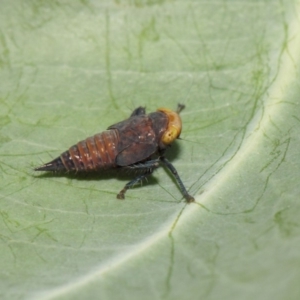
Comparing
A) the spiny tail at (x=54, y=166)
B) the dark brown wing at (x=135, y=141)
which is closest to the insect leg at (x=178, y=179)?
the dark brown wing at (x=135, y=141)

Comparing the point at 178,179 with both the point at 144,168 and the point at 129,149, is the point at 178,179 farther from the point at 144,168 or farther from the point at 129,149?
the point at 129,149

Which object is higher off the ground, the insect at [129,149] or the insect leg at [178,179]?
the insect at [129,149]

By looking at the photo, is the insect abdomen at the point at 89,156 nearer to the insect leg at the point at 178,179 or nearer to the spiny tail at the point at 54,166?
the spiny tail at the point at 54,166

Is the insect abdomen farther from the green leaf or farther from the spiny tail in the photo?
the green leaf

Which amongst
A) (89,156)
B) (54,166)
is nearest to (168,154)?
(89,156)

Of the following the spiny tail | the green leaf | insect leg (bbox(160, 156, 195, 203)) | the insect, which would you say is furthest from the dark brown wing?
the spiny tail

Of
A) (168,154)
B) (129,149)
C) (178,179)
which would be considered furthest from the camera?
(168,154)
